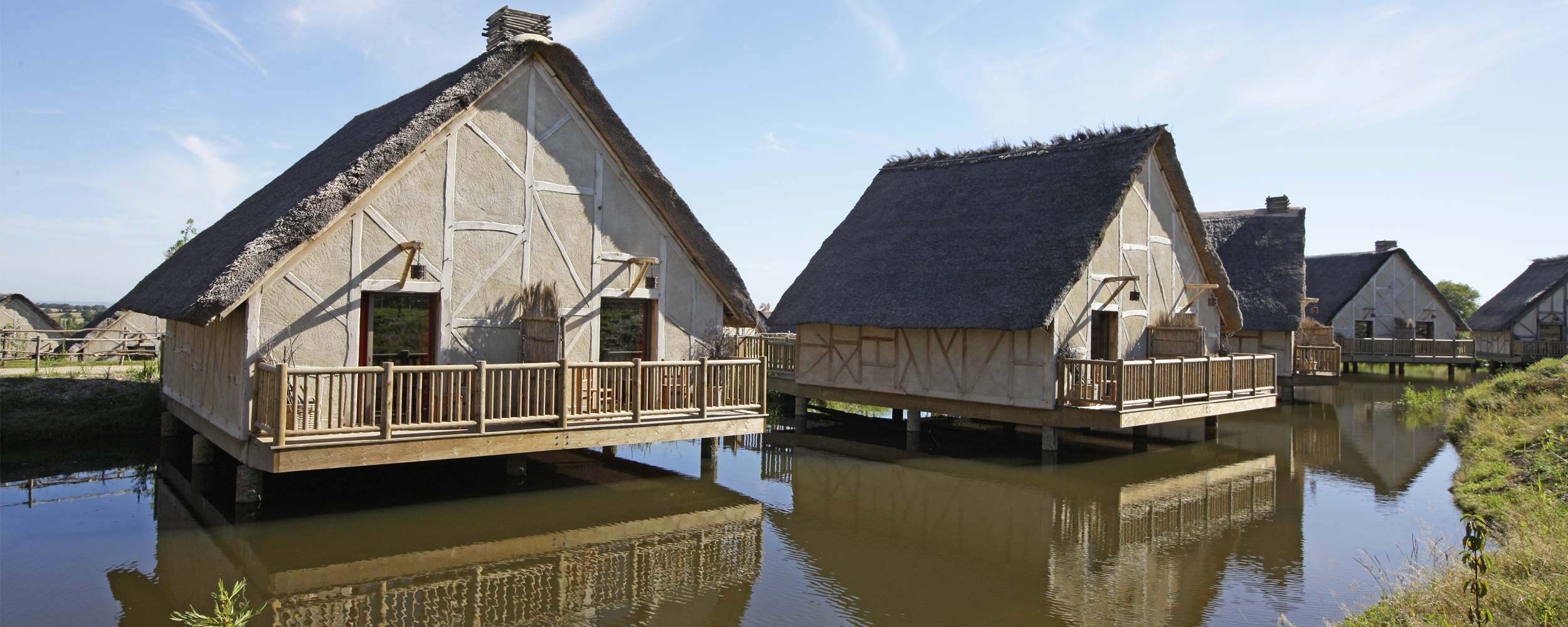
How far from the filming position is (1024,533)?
452 inches

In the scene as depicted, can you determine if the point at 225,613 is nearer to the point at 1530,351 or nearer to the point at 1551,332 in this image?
the point at 1530,351

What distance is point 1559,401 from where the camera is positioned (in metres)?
16.4

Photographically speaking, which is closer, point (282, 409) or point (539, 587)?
point (539, 587)

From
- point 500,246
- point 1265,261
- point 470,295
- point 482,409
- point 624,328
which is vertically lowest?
point 482,409

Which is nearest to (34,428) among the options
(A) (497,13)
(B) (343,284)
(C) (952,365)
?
(B) (343,284)

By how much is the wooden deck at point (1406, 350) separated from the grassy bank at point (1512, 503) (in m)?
14.1

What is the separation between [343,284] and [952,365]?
10.9 metres

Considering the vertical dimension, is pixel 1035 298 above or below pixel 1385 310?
below

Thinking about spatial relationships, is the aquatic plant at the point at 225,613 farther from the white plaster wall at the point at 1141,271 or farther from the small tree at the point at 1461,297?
the small tree at the point at 1461,297

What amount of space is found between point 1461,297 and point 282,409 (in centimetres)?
7906

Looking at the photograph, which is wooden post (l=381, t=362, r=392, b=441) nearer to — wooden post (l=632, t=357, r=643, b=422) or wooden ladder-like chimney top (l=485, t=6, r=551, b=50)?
wooden post (l=632, t=357, r=643, b=422)

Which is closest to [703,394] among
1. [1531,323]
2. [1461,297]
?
[1531,323]

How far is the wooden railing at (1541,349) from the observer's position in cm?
3694

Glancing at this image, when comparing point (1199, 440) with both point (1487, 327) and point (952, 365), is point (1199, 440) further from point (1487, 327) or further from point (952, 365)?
point (1487, 327)
